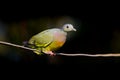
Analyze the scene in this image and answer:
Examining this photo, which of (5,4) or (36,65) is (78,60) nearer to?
(36,65)

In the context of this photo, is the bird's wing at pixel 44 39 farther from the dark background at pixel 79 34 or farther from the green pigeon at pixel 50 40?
the dark background at pixel 79 34

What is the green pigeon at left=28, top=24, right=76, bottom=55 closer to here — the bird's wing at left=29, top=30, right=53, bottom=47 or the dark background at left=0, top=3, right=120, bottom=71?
the bird's wing at left=29, top=30, right=53, bottom=47

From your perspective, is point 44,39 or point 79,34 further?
point 79,34

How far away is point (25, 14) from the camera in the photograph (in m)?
1.84

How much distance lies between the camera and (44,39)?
852mm

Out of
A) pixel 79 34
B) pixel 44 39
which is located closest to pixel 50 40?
pixel 44 39

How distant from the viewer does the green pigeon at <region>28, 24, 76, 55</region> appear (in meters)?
0.83

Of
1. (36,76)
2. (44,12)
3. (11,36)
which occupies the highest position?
(44,12)

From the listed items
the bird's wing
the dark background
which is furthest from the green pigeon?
the dark background

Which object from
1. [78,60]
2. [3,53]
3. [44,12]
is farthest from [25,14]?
[78,60]

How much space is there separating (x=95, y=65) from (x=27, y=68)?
0.33 m

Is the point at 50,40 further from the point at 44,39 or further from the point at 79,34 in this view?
the point at 79,34

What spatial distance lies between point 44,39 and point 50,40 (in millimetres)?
16

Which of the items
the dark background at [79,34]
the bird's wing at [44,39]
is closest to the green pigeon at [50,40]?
the bird's wing at [44,39]
